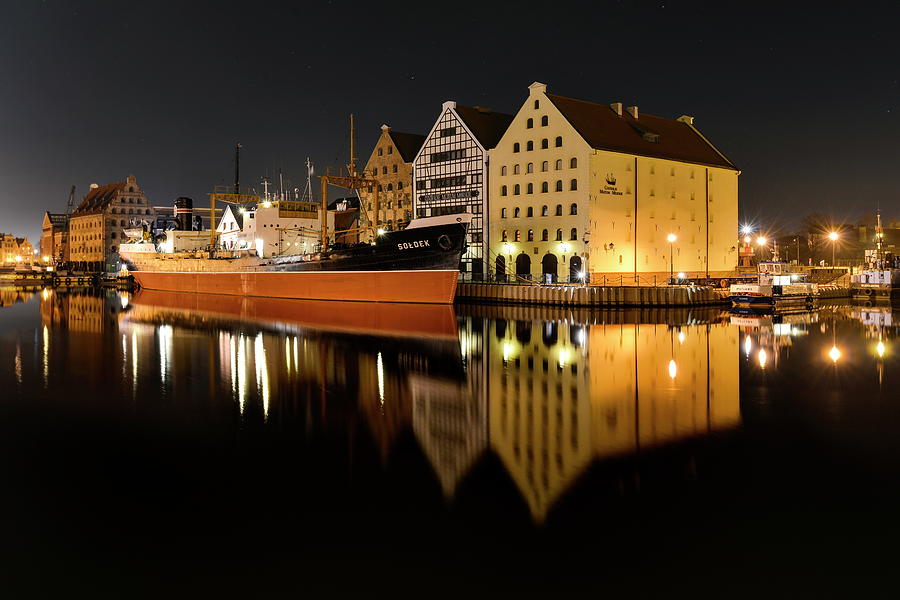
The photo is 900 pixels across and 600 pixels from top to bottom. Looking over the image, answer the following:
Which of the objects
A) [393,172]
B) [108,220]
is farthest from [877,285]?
[108,220]

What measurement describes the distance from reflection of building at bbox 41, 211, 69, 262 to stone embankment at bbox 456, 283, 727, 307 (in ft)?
361

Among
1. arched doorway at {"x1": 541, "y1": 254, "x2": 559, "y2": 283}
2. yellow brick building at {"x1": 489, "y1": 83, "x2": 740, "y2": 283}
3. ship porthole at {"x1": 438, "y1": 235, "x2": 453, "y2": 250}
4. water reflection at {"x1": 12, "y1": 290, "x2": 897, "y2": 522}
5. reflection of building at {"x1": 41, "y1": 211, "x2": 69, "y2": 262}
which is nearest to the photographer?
water reflection at {"x1": 12, "y1": 290, "x2": 897, "y2": 522}

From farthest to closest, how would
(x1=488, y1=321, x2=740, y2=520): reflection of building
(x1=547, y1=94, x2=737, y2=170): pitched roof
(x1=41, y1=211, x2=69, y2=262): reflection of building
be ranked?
(x1=41, y1=211, x2=69, y2=262): reflection of building → (x1=547, y1=94, x2=737, y2=170): pitched roof → (x1=488, y1=321, x2=740, y2=520): reflection of building

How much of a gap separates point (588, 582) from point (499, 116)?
54.4m

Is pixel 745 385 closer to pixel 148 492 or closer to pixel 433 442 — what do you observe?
pixel 433 442

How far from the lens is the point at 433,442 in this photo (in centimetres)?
1057

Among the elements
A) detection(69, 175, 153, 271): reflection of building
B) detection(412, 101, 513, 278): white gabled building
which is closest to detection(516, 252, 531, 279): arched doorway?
detection(412, 101, 513, 278): white gabled building

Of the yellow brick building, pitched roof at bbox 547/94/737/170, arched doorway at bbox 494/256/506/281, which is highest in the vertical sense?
pitched roof at bbox 547/94/737/170

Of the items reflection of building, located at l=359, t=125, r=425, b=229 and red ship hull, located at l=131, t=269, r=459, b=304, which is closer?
red ship hull, located at l=131, t=269, r=459, b=304

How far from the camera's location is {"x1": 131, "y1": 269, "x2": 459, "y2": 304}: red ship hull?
3959cm

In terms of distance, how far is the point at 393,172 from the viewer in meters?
60.9

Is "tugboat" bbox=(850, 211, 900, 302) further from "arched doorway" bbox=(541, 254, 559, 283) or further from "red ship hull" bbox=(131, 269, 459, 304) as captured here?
"red ship hull" bbox=(131, 269, 459, 304)

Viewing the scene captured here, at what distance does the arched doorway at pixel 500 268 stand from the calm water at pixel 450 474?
29.7m

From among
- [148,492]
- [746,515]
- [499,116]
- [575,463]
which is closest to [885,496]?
[746,515]
